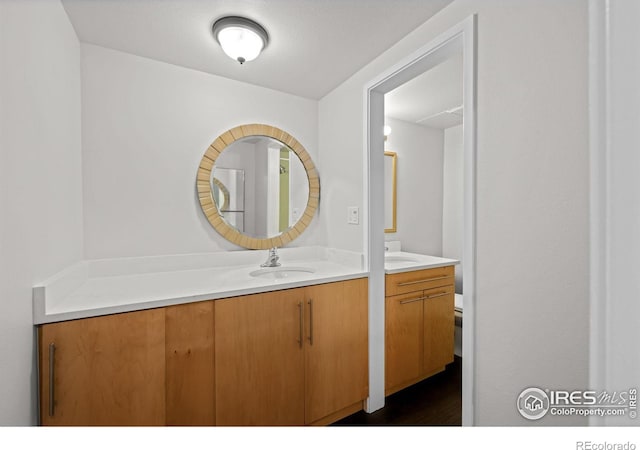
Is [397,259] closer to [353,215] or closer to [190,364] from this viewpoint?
[353,215]

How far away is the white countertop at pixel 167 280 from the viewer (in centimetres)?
108

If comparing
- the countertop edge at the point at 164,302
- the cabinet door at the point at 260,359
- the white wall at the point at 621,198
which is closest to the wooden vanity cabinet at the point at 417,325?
the countertop edge at the point at 164,302

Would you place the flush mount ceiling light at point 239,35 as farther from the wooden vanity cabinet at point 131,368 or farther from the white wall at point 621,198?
the white wall at point 621,198

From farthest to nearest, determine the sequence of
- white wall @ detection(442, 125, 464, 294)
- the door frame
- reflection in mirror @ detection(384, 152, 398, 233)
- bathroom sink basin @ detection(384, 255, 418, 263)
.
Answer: white wall @ detection(442, 125, 464, 294) < reflection in mirror @ detection(384, 152, 398, 233) < bathroom sink basin @ detection(384, 255, 418, 263) < the door frame

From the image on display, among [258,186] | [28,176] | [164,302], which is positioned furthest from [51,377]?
[258,186]

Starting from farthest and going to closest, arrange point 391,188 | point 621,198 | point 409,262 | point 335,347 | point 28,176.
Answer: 1. point 391,188
2. point 409,262
3. point 335,347
4. point 28,176
5. point 621,198

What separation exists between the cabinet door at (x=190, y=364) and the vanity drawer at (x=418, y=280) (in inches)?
46.1

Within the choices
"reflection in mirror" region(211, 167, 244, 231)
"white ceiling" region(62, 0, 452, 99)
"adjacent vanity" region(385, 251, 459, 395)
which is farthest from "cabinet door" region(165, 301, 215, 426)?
"white ceiling" region(62, 0, 452, 99)

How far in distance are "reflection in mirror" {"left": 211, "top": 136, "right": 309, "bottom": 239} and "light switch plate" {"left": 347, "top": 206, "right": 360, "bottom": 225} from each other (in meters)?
0.43

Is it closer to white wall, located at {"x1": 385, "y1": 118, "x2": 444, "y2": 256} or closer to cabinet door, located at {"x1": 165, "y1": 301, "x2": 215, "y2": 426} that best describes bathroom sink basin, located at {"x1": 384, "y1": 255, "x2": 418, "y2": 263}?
white wall, located at {"x1": 385, "y1": 118, "x2": 444, "y2": 256}

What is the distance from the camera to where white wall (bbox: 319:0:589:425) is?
33.2 inches

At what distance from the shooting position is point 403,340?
1.95 m

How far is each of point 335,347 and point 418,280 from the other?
2.69 ft

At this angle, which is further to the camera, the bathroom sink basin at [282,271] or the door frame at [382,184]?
the bathroom sink basin at [282,271]
